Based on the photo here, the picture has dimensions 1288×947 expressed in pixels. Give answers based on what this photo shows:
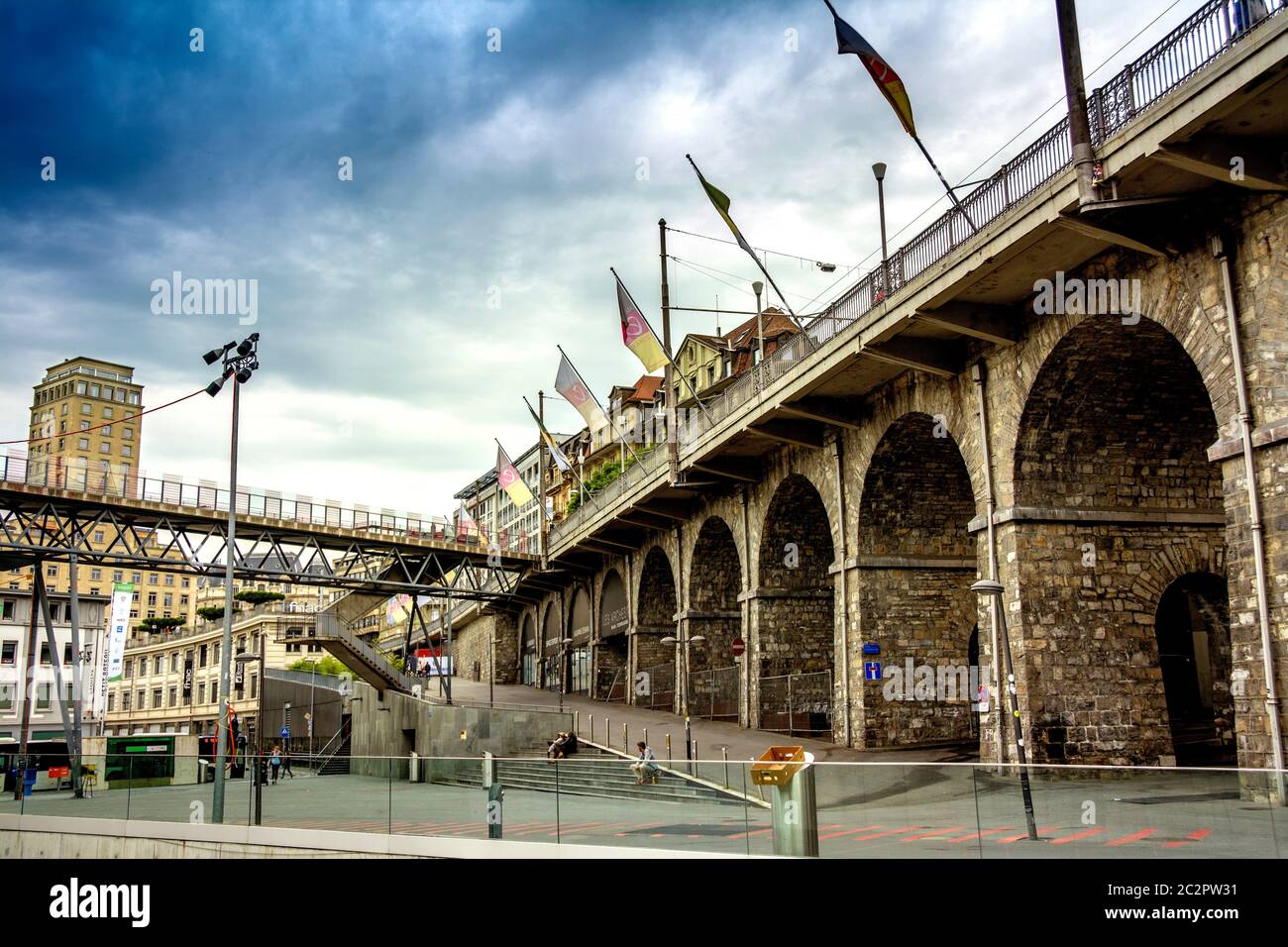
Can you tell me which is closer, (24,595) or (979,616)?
(979,616)

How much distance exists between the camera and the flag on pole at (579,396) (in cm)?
3703

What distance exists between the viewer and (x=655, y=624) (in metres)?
46.2

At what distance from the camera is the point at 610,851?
41.5 ft

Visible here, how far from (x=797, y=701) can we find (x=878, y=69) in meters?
19.2

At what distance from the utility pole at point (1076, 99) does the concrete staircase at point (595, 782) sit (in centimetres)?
1016

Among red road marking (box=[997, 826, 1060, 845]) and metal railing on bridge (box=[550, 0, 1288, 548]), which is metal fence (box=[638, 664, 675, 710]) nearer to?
metal railing on bridge (box=[550, 0, 1288, 548])

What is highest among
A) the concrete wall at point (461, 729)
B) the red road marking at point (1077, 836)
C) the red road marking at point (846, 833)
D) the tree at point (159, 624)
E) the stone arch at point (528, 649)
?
the tree at point (159, 624)

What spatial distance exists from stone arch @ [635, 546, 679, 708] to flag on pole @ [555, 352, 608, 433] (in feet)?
29.4

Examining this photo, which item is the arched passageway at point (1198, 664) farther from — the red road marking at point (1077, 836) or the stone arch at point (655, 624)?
the stone arch at point (655, 624)

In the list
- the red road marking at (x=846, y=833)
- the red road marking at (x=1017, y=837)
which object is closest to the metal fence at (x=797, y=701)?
the red road marking at (x=846, y=833)

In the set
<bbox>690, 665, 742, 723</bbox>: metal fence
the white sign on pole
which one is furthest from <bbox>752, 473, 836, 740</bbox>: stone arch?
the white sign on pole
